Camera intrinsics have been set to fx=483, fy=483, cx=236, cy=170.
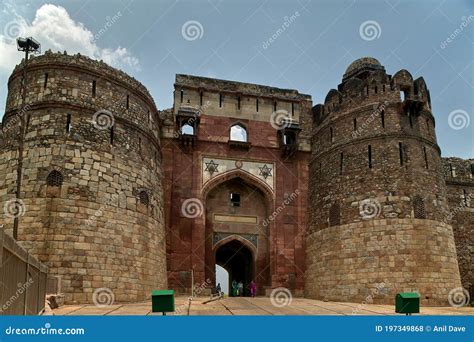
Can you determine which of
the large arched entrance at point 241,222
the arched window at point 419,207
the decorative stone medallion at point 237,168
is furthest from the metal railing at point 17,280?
the arched window at point 419,207

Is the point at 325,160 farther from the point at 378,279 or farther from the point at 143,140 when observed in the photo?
the point at 143,140

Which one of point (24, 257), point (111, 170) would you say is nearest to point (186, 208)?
point (111, 170)

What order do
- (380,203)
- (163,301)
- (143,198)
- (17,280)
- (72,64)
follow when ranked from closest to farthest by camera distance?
(17,280)
(163,301)
(72,64)
(143,198)
(380,203)

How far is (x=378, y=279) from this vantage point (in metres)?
17.5

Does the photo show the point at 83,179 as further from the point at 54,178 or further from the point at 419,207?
the point at 419,207

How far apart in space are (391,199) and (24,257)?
13.8m

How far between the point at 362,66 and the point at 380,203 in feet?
29.4

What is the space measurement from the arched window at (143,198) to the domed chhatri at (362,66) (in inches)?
510

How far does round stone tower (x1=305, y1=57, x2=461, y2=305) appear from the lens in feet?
56.9

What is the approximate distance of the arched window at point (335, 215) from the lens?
19.5 meters

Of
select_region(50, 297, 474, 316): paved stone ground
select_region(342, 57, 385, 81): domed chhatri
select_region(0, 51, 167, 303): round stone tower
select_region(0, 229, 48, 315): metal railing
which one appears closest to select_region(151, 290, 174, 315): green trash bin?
select_region(50, 297, 474, 316): paved stone ground

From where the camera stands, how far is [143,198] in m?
17.6

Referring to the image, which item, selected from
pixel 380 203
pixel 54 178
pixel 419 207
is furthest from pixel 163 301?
pixel 419 207

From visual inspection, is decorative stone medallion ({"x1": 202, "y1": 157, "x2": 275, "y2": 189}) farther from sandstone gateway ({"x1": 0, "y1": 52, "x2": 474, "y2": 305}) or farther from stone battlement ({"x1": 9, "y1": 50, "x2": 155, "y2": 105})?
stone battlement ({"x1": 9, "y1": 50, "x2": 155, "y2": 105})
